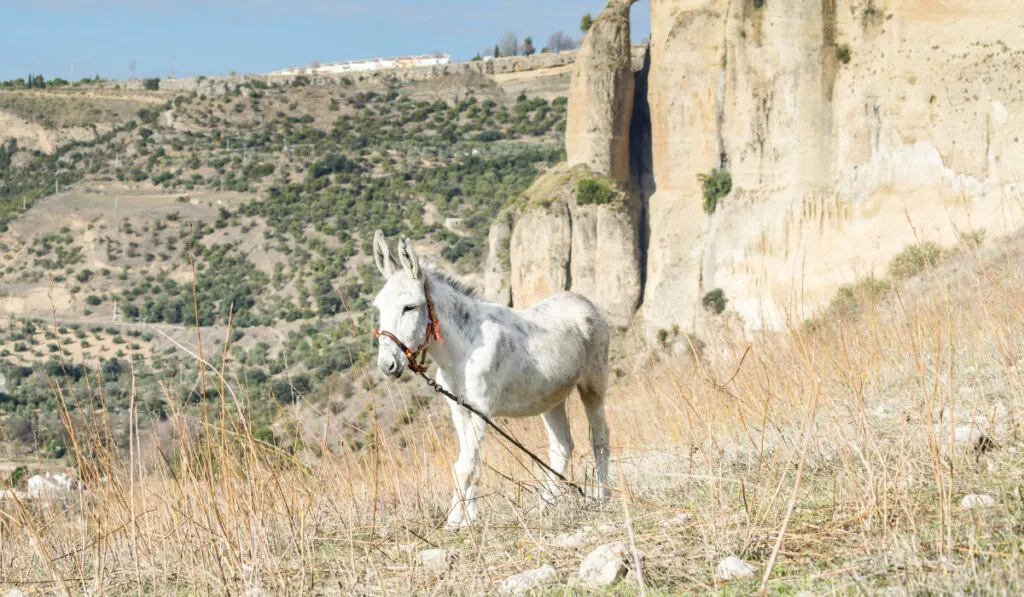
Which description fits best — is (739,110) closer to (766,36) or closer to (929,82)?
(766,36)

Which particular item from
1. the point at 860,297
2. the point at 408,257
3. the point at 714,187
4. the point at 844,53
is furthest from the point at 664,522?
the point at 714,187

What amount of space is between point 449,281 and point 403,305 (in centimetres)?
58

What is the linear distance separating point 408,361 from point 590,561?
1919 millimetres

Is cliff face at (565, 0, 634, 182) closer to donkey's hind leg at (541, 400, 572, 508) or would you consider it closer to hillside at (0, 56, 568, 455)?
hillside at (0, 56, 568, 455)

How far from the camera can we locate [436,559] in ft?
12.5

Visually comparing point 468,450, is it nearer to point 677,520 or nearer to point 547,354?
point 547,354

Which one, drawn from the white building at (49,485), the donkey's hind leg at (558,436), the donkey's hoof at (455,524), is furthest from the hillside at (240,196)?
the donkey's hoof at (455,524)

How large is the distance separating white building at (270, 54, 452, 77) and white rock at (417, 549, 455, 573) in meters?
102

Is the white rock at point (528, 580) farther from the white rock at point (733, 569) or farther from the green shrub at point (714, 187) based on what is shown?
the green shrub at point (714, 187)

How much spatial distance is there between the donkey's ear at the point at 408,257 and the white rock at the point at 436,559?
1.71 m

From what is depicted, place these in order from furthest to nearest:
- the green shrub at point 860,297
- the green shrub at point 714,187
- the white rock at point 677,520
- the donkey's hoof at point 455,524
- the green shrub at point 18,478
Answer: the green shrub at point 714,187, the green shrub at point 860,297, the donkey's hoof at point 455,524, the green shrub at point 18,478, the white rock at point 677,520

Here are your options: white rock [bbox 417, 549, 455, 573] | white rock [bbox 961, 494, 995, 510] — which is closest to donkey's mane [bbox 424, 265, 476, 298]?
white rock [bbox 417, 549, 455, 573]

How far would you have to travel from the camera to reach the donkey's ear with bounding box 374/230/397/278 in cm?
528

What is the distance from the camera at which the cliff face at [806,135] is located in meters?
28.0
